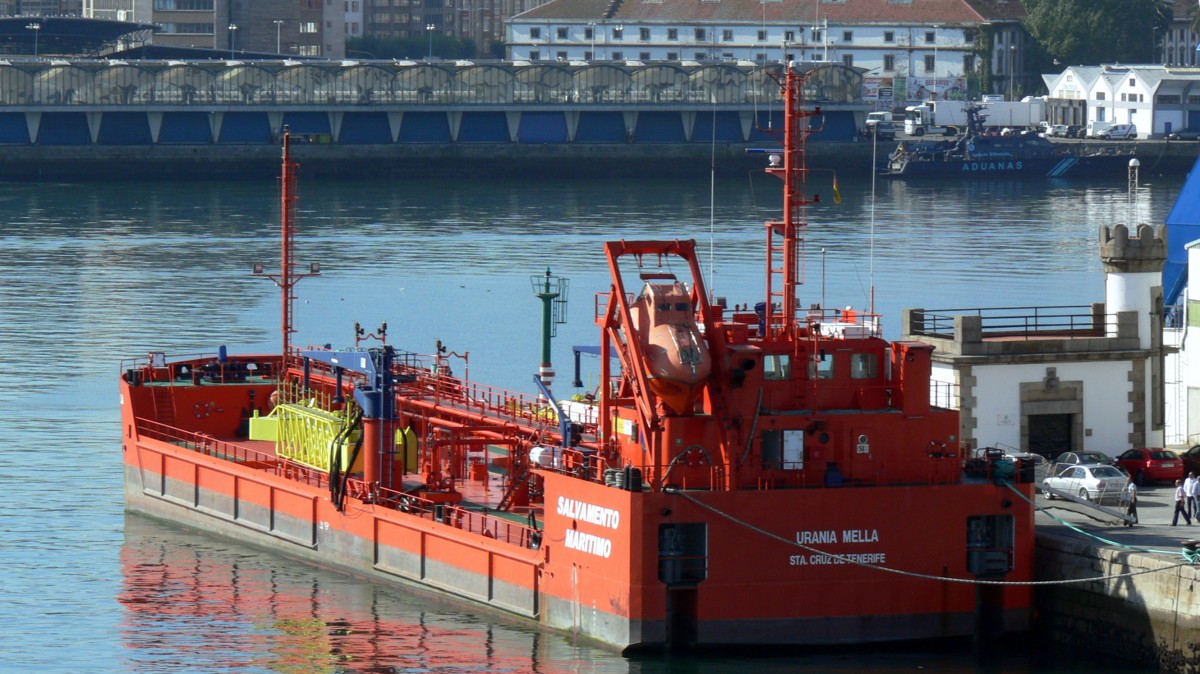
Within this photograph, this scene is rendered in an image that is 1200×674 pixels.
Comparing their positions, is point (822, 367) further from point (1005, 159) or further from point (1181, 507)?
point (1005, 159)

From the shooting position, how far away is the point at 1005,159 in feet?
540

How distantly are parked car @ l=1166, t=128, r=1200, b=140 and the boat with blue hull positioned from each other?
8.78m

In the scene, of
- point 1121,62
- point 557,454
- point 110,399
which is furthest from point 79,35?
point 557,454

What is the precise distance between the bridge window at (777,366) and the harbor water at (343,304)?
4.67 m

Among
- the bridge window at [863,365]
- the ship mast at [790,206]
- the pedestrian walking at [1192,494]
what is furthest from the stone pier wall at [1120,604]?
the ship mast at [790,206]

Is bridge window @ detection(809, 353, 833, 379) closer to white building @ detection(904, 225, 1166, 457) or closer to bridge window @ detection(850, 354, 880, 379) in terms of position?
bridge window @ detection(850, 354, 880, 379)

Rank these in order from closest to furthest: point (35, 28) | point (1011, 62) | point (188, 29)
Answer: point (35, 28), point (1011, 62), point (188, 29)

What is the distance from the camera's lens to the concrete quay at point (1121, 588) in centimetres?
3459

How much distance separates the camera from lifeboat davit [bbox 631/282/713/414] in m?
35.9

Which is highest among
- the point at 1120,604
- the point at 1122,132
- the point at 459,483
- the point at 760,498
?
the point at 1122,132

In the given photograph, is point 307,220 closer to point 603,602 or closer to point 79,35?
point 79,35

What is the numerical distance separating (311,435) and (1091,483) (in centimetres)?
1693

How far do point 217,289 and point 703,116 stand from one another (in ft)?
254

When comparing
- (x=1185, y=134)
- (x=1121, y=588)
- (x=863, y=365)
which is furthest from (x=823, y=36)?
(x=1121, y=588)
